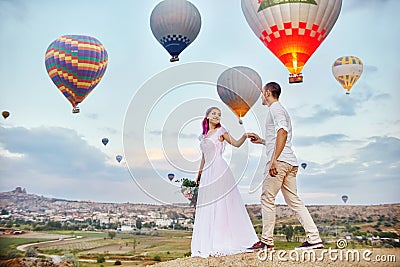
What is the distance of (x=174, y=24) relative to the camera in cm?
1002

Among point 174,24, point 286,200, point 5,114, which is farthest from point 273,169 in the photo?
point 5,114

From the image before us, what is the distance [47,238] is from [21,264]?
2.08 m

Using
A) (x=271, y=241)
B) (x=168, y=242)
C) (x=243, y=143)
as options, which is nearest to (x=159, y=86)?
(x=243, y=143)

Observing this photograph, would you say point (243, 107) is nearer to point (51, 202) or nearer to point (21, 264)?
point (51, 202)

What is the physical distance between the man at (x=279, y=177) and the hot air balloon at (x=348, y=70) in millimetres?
7959

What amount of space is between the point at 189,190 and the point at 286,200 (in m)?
1.78

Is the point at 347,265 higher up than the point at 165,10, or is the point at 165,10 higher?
the point at 165,10

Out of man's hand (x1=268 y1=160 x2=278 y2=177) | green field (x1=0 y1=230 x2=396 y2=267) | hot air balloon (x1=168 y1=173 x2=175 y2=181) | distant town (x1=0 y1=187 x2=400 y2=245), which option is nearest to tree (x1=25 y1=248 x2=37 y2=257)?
green field (x1=0 y1=230 x2=396 y2=267)

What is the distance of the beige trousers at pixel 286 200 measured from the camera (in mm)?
3809

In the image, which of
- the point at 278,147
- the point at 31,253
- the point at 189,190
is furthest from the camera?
the point at 189,190

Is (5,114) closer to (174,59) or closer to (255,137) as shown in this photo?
(174,59)

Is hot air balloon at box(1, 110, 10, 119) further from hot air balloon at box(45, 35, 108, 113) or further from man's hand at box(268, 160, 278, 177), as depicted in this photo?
man's hand at box(268, 160, 278, 177)

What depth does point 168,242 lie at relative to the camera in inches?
252

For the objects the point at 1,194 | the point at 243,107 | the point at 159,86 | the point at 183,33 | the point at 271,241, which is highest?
the point at 183,33
